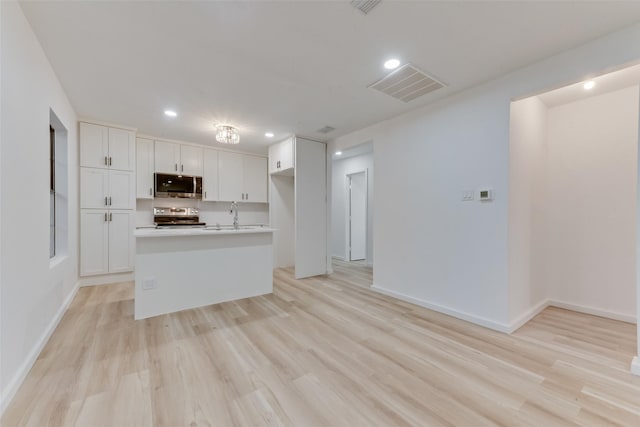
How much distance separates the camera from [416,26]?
1.84m

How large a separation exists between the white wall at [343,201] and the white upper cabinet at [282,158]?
1.38 meters

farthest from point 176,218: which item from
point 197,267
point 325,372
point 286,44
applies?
point 325,372

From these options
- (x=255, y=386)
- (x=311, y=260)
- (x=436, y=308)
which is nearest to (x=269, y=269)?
(x=311, y=260)

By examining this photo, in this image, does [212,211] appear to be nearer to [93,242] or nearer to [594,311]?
[93,242]

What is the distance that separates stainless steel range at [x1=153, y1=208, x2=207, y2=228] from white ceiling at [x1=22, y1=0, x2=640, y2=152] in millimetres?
2206

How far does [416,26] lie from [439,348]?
261cm

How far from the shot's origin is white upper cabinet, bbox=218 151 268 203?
536 centimetres

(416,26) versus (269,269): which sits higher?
(416,26)

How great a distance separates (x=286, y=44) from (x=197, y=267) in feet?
8.62

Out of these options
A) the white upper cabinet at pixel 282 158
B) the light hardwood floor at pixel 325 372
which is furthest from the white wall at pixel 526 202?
the white upper cabinet at pixel 282 158

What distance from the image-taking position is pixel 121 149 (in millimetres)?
4098

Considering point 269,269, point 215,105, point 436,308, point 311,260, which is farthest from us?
point 311,260

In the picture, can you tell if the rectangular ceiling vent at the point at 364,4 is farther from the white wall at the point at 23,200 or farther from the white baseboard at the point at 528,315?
the white baseboard at the point at 528,315

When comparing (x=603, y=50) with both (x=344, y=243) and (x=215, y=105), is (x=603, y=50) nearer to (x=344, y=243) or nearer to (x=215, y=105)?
(x=215, y=105)
